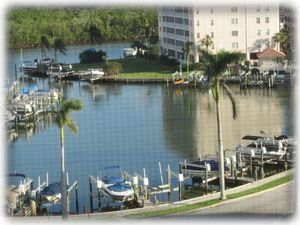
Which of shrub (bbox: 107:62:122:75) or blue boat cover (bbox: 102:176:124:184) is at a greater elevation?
shrub (bbox: 107:62:122:75)

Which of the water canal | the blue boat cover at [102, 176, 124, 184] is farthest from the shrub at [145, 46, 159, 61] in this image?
the blue boat cover at [102, 176, 124, 184]

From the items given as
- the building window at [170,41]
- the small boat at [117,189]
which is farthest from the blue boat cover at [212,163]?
the building window at [170,41]

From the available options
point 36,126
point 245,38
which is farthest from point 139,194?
point 245,38

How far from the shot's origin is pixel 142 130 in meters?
6.17

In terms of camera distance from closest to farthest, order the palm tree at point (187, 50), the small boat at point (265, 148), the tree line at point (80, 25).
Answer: the small boat at point (265, 148)
the tree line at point (80, 25)
the palm tree at point (187, 50)

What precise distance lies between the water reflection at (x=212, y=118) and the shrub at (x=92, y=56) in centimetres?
234

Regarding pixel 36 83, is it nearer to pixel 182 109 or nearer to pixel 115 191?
pixel 182 109

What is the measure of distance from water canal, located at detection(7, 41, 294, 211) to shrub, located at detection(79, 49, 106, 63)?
176 centimetres

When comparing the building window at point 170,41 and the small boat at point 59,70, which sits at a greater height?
the building window at point 170,41

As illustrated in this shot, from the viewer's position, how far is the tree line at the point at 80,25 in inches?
355

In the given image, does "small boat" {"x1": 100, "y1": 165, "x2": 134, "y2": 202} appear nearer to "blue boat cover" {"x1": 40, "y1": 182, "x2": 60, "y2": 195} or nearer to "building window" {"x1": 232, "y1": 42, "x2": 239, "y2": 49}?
"blue boat cover" {"x1": 40, "y1": 182, "x2": 60, "y2": 195}

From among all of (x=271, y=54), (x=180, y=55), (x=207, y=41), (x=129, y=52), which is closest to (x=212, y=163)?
(x=207, y=41)

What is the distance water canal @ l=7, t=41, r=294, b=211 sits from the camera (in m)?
4.93

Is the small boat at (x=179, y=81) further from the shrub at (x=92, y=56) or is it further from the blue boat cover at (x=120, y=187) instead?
the blue boat cover at (x=120, y=187)
